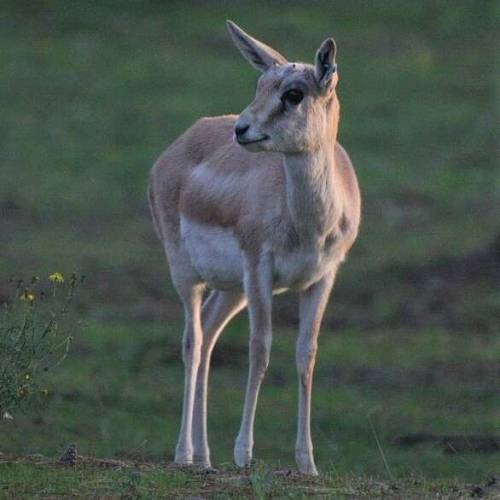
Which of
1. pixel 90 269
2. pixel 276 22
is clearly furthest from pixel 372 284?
pixel 276 22

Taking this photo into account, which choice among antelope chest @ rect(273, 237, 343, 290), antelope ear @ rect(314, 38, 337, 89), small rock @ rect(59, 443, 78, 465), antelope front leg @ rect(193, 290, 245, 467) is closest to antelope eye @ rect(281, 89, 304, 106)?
antelope ear @ rect(314, 38, 337, 89)

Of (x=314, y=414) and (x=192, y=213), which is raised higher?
(x=192, y=213)

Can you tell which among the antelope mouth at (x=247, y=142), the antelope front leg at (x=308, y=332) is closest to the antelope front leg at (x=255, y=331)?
the antelope front leg at (x=308, y=332)

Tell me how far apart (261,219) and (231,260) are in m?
0.38

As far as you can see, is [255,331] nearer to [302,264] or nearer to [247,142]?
[302,264]

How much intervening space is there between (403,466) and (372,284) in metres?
6.06

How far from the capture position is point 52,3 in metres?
30.3

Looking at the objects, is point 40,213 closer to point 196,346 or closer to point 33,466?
point 196,346

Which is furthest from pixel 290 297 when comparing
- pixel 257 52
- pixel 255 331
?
pixel 257 52

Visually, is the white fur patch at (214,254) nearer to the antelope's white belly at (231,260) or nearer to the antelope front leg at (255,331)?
the antelope's white belly at (231,260)

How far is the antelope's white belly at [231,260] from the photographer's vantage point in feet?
28.8

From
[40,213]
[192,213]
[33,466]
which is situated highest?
[192,213]

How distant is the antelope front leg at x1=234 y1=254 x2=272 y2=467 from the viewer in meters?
8.78

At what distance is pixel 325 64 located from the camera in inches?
331
